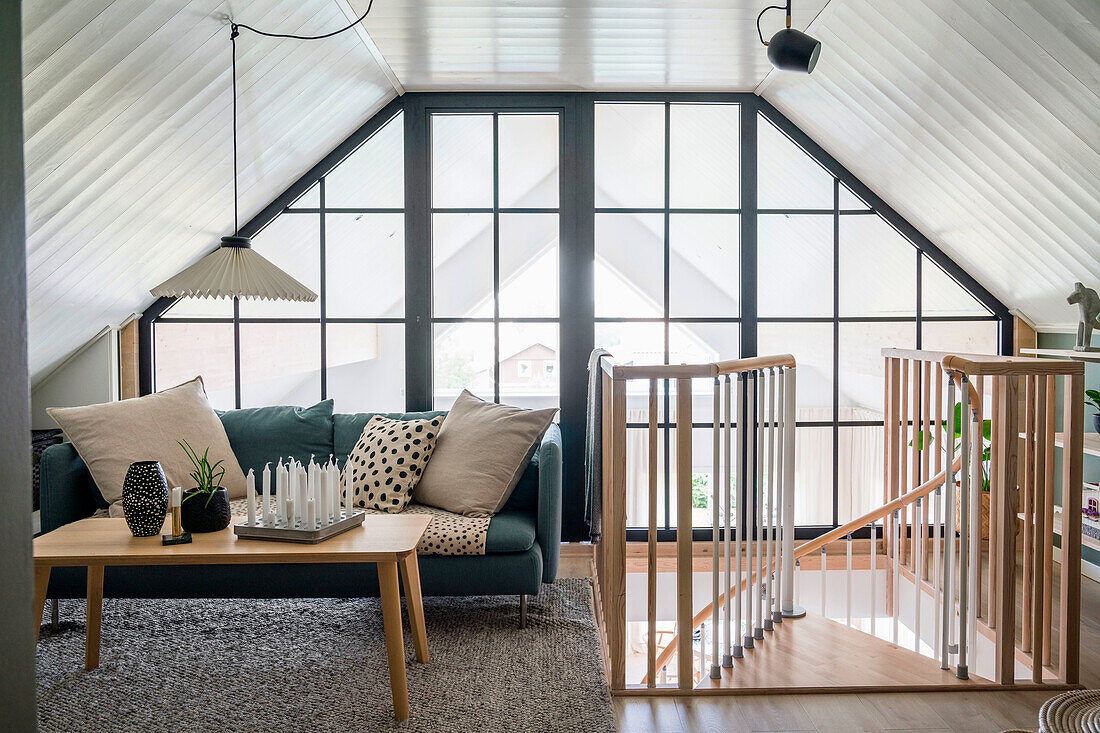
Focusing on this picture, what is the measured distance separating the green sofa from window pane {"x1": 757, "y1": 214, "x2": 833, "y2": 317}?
1.49 m

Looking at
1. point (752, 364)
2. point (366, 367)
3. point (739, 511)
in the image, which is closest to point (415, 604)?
point (739, 511)

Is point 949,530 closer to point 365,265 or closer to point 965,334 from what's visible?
point 965,334

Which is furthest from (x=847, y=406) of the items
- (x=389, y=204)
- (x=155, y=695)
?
(x=155, y=695)

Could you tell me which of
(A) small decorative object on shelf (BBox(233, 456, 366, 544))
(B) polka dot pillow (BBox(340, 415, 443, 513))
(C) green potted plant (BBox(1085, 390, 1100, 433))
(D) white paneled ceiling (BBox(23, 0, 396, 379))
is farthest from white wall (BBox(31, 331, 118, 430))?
(C) green potted plant (BBox(1085, 390, 1100, 433))

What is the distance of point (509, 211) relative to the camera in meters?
3.94

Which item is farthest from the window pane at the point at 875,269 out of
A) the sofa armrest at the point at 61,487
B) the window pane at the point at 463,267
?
the sofa armrest at the point at 61,487

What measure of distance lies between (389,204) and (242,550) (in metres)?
2.20

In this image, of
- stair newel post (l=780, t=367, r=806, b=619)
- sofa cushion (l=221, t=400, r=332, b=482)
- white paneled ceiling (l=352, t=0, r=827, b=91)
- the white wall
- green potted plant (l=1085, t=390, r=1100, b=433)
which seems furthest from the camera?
the white wall

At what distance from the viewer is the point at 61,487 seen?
9.91 feet

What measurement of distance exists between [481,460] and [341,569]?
681 millimetres

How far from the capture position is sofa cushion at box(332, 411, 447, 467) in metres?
3.55

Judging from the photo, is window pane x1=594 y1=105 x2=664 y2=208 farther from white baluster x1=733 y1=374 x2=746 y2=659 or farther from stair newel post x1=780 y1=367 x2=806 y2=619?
white baluster x1=733 y1=374 x2=746 y2=659

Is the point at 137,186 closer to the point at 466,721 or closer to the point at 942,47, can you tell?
the point at 466,721

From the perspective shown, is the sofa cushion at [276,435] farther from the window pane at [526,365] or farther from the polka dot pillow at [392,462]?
the window pane at [526,365]
